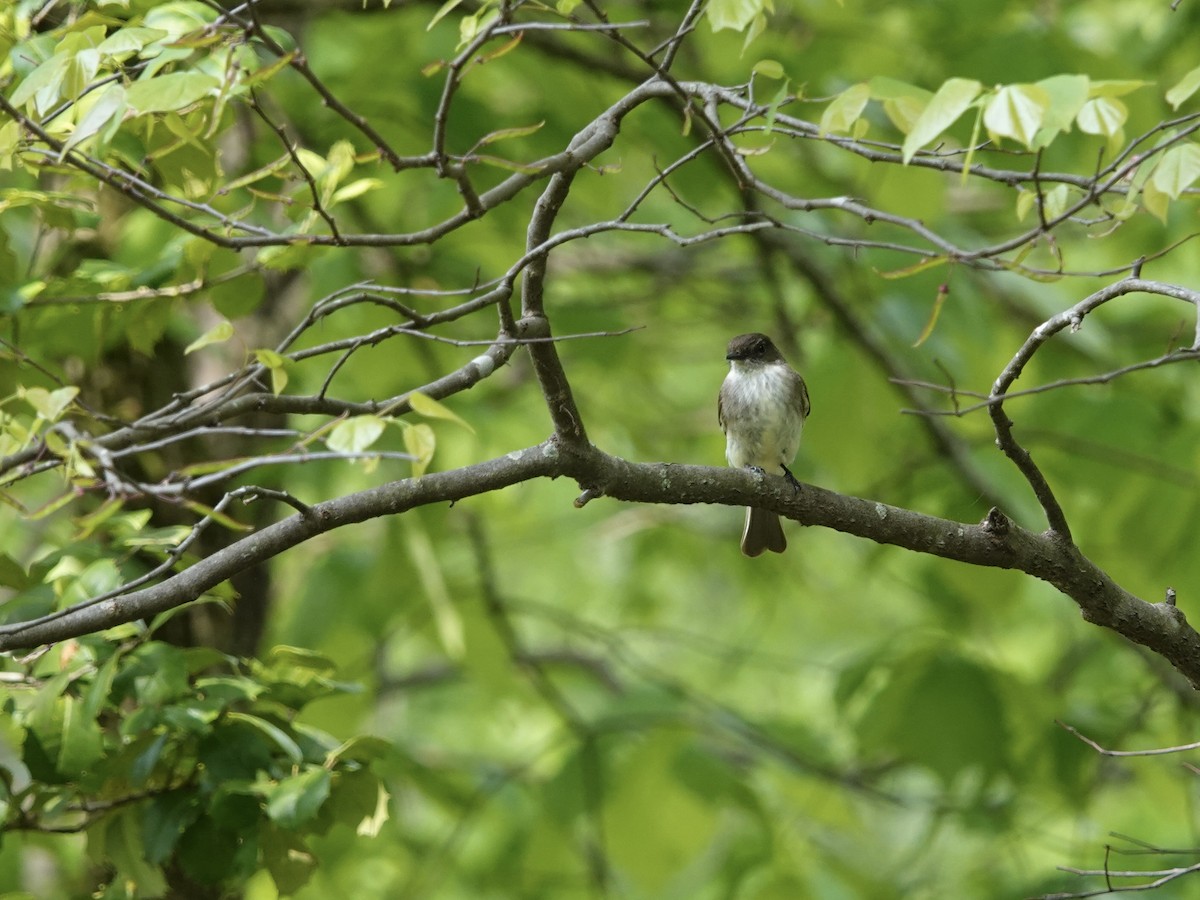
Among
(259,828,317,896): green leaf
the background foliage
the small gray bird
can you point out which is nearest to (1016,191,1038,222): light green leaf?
the background foliage

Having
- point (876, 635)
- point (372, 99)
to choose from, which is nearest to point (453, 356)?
point (372, 99)

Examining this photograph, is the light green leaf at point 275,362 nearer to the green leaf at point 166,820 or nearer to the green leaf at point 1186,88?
the green leaf at point 166,820

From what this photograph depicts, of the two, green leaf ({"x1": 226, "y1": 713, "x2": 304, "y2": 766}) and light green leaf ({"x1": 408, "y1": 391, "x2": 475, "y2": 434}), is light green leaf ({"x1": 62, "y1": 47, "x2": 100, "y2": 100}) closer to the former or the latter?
light green leaf ({"x1": 408, "y1": 391, "x2": 475, "y2": 434})

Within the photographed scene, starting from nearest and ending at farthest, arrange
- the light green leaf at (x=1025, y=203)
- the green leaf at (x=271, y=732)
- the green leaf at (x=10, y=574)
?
the light green leaf at (x=1025, y=203)
the green leaf at (x=10, y=574)
the green leaf at (x=271, y=732)

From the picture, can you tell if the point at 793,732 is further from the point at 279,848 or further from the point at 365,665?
the point at 279,848

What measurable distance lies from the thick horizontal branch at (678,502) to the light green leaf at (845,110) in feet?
2.53

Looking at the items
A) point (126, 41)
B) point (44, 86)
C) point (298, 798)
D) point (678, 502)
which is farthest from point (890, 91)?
point (298, 798)

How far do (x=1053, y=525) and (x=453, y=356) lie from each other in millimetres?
3578

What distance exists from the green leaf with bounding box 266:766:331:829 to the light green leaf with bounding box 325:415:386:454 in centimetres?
107

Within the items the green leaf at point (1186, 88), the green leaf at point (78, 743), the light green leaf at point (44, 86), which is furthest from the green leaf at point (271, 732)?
the green leaf at point (1186, 88)

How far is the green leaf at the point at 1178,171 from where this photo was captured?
7.62ft

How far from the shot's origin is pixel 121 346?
15.8ft

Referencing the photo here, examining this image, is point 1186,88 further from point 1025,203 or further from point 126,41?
point 126,41

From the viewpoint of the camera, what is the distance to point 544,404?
6.17 metres
